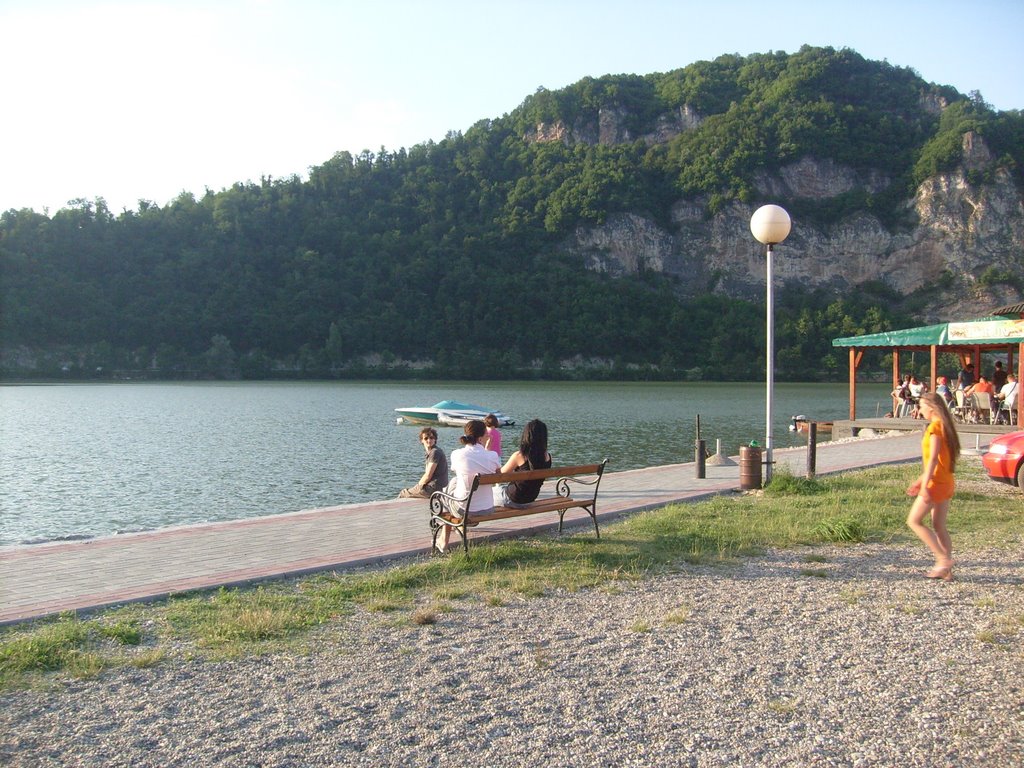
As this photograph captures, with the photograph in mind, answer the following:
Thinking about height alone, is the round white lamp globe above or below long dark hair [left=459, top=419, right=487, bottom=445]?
above

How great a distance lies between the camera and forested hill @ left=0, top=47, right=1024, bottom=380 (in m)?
105

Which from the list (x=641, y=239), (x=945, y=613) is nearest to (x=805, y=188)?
(x=641, y=239)

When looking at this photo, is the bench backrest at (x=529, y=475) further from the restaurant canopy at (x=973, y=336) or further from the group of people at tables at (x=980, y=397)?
the restaurant canopy at (x=973, y=336)

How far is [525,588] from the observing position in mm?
5969

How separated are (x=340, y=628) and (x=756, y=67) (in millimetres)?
163704

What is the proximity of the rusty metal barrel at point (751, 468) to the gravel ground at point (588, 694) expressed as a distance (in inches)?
213

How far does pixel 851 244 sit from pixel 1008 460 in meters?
124

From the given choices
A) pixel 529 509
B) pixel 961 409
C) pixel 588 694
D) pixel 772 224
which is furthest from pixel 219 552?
pixel 961 409

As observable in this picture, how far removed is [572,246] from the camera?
435ft

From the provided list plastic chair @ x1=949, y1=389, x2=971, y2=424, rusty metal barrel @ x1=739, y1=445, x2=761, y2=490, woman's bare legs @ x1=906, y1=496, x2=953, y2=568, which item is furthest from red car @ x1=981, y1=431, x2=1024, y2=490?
plastic chair @ x1=949, y1=389, x2=971, y2=424

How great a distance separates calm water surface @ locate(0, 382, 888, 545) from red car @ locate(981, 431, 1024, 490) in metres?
9.85

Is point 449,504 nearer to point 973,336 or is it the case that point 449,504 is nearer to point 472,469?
point 472,469

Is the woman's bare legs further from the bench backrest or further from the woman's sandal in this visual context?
the bench backrest

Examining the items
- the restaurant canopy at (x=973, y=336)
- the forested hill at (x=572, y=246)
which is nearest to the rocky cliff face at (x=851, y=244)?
the forested hill at (x=572, y=246)
